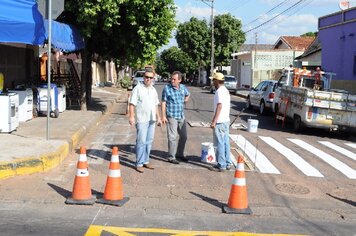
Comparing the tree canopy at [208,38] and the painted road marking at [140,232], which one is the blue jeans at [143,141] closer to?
the painted road marking at [140,232]

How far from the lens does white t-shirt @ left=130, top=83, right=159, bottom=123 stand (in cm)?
854

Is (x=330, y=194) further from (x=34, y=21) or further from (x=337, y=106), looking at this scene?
(x=34, y=21)

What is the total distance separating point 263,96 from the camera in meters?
21.0

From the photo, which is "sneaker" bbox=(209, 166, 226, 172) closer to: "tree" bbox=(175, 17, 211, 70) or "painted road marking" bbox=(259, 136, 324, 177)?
"painted road marking" bbox=(259, 136, 324, 177)

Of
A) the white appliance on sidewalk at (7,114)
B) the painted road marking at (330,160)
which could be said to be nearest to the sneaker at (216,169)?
the painted road marking at (330,160)

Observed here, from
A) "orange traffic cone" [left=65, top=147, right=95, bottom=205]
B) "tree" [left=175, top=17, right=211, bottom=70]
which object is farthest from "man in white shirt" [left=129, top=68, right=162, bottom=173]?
"tree" [left=175, top=17, right=211, bottom=70]

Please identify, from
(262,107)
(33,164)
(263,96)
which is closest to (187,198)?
(33,164)

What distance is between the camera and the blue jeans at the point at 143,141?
8484 millimetres

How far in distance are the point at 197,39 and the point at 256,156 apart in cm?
5511

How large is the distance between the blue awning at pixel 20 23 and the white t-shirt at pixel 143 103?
4052 millimetres

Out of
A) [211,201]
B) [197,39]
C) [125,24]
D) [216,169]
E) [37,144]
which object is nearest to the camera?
[211,201]

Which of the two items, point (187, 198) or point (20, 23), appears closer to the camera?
point (187, 198)

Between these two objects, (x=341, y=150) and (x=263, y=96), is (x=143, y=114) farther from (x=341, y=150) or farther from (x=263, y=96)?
(x=263, y=96)

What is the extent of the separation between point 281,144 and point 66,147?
5773mm
